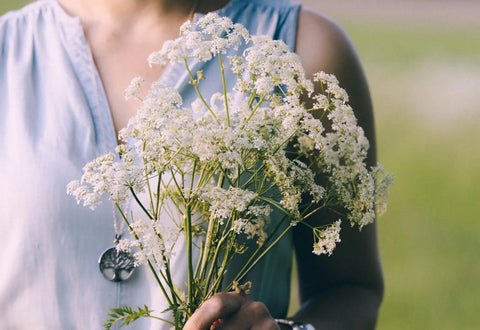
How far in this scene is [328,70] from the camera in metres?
0.89

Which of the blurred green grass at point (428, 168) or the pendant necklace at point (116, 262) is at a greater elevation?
the pendant necklace at point (116, 262)

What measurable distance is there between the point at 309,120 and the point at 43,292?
0.40m

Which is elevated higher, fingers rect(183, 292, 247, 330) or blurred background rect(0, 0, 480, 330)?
fingers rect(183, 292, 247, 330)

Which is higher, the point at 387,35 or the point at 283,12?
the point at 283,12

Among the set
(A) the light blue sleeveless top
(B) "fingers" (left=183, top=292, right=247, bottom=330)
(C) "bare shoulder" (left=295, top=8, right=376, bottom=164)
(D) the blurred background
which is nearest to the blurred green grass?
(D) the blurred background

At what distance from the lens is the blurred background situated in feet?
10.8

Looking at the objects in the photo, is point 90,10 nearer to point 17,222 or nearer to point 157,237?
point 17,222

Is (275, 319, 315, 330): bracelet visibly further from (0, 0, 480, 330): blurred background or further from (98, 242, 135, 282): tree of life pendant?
(0, 0, 480, 330): blurred background

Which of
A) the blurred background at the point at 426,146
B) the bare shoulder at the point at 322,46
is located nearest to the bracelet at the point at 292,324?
the bare shoulder at the point at 322,46

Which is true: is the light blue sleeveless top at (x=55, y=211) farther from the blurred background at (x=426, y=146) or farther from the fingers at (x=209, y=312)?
the blurred background at (x=426, y=146)

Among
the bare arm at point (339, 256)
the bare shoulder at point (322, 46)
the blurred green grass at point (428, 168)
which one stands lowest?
the blurred green grass at point (428, 168)

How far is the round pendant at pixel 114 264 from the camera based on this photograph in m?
0.78

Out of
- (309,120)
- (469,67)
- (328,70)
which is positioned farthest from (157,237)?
(469,67)

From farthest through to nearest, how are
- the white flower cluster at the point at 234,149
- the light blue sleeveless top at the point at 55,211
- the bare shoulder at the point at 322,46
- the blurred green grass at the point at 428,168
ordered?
1. the blurred green grass at the point at 428,168
2. the bare shoulder at the point at 322,46
3. the light blue sleeveless top at the point at 55,211
4. the white flower cluster at the point at 234,149
